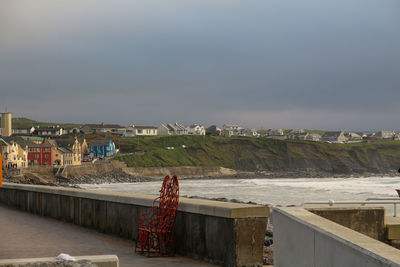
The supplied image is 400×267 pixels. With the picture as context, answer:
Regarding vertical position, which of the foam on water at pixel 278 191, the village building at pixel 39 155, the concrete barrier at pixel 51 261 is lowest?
the foam on water at pixel 278 191

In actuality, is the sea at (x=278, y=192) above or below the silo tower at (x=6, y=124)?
below

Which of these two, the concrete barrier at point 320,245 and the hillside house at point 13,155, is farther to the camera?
the hillside house at point 13,155

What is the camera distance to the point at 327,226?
5.20 metres

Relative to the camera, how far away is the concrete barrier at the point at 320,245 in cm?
387

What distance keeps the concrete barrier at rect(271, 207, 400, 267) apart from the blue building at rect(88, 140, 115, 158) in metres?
165

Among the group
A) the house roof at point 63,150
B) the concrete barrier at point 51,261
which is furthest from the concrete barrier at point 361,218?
the house roof at point 63,150

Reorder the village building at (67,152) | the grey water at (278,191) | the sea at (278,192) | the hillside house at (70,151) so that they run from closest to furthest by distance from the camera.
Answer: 1. the sea at (278,192)
2. the grey water at (278,191)
3. the village building at (67,152)
4. the hillside house at (70,151)

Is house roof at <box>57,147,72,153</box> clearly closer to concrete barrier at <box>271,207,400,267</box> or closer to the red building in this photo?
the red building

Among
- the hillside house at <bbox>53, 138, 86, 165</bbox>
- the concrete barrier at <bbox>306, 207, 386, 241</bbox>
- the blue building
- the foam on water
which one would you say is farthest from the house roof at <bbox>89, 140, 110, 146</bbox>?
the concrete barrier at <bbox>306, 207, 386, 241</bbox>

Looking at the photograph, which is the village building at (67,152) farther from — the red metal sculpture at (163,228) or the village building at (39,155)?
the red metal sculpture at (163,228)

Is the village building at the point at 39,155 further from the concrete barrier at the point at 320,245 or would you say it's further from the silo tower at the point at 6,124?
the concrete barrier at the point at 320,245

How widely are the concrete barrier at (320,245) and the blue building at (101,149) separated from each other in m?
165

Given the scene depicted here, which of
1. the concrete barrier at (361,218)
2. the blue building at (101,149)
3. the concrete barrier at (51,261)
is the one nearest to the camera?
the concrete barrier at (51,261)

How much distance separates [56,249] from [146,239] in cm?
179
